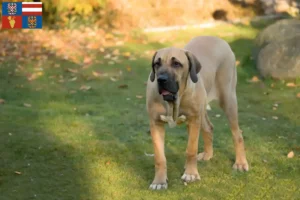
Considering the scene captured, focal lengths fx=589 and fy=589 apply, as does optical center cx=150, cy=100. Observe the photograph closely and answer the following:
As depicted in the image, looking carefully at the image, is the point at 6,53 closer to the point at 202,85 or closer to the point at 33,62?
the point at 33,62

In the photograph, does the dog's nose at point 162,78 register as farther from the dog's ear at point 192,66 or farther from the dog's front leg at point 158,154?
the dog's front leg at point 158,154

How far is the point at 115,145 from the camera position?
261 inches

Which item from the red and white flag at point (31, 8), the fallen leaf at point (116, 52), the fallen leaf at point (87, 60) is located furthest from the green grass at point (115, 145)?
the red and white flag at point (31, 8)

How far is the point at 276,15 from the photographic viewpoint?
52.9 feet

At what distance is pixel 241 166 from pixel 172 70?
4.78 ft

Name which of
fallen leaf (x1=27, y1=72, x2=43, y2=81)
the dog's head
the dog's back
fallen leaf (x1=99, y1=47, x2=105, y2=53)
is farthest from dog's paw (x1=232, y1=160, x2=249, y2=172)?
fallen leaf (x1=99, y1=47, x2=105, y2=53)

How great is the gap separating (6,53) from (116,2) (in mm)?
4220

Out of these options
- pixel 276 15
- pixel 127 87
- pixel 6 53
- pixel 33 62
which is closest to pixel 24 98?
pixel 127 87

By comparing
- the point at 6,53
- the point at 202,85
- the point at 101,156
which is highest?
the point at 202,85

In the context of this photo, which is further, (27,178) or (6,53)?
(6,53)

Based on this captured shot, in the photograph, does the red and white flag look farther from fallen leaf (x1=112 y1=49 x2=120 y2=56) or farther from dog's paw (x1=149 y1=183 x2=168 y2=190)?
dog's paw (x1=149 y1=183 x2=168 y2=190)

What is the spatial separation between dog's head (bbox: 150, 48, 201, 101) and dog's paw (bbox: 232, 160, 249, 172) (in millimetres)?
1216

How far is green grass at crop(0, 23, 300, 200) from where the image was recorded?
531 cm

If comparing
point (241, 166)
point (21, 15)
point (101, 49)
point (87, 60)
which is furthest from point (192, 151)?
point (21, 15)
